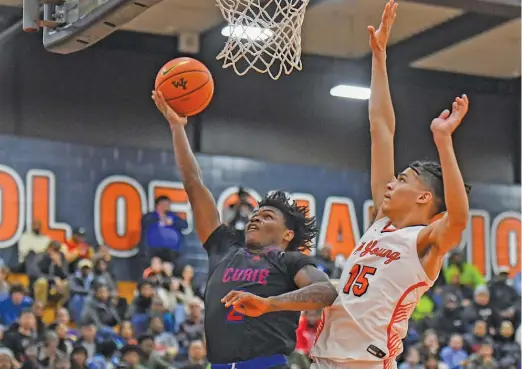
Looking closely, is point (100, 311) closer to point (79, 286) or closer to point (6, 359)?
point (79, 286)

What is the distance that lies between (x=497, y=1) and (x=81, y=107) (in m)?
6.26

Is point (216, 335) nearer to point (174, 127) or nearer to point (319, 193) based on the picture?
point (174, 127)

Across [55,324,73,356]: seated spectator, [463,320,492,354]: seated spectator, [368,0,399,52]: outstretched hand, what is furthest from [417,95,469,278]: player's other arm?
[463,320,492,354]: seated spectator

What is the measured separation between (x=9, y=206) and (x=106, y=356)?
10.9ft

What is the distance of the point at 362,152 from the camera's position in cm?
1831

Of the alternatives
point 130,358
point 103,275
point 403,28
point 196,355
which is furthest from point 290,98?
point 130,358

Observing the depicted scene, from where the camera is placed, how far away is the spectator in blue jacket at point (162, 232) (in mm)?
15305

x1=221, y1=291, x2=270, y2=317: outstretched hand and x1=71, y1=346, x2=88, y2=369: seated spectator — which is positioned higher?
x1=221, y1=291, x2=270, y2=317: outstretched hand

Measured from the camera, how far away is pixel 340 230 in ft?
57.1

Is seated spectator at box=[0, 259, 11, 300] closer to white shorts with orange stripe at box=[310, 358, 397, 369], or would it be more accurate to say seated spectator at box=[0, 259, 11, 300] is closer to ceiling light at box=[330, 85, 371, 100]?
ceiling light at box=[330, 85, 371, 100]

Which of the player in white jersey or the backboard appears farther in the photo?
the backboard

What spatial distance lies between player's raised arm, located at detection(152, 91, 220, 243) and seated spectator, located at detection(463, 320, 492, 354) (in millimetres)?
10986

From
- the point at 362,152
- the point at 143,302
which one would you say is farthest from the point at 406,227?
the point at 362,152

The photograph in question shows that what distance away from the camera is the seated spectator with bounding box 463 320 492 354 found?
15.7m
